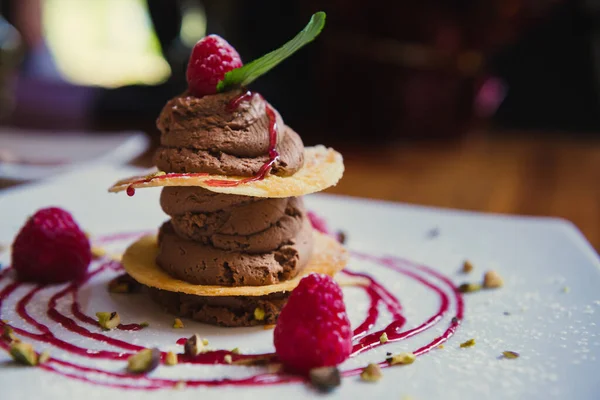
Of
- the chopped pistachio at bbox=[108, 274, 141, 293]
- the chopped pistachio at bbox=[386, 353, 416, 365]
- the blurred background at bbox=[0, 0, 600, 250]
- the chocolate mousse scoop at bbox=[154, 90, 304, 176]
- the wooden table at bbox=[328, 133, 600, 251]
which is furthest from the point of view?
the blurred background at bbox=[0, 0, 600, 250]

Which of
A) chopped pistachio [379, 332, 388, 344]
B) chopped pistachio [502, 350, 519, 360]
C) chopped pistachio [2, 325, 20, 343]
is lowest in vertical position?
chopped pistachio [379, 332, 388, 344]

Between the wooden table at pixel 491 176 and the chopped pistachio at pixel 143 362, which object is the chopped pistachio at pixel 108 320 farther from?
the wooden table at pixel 491 176

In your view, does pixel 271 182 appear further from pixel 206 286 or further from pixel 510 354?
pixel 510 354

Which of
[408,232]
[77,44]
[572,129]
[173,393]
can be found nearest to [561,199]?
[408,232]

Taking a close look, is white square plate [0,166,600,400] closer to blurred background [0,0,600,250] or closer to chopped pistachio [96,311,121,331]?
chopped pistachio [96,311,121,331]

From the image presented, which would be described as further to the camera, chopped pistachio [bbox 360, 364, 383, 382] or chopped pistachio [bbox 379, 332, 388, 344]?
chopped pistachio [bbox 379, 332, 388, 344]

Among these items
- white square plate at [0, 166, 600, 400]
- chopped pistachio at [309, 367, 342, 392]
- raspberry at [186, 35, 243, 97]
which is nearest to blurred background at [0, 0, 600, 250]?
white square plate at [0, 166, 600, 400]

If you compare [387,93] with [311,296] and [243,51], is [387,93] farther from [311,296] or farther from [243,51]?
[311,296]

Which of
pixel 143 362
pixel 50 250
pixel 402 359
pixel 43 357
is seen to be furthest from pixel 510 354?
pixel 50 250
